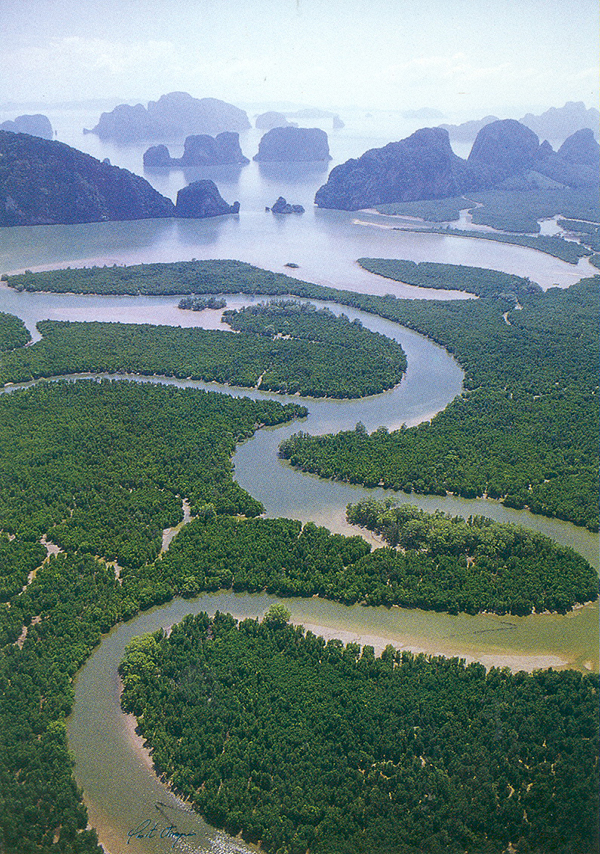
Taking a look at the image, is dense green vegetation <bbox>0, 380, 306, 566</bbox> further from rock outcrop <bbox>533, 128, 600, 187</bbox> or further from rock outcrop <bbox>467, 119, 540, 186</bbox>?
rock outcrop <bbox>533, 128, 600, 187</bbox>

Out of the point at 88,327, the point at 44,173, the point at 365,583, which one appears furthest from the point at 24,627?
the point at 44,173

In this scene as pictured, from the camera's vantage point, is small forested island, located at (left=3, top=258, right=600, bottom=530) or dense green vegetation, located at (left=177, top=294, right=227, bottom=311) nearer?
small forested island, located at (left=3, top=258, right=600, bottom=530)

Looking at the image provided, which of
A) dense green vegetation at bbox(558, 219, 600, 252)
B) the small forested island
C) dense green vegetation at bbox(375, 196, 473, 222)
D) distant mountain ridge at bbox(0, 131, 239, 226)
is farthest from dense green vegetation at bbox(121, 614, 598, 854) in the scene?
dense green vegetation at bbox(375, 196, 473, 222)

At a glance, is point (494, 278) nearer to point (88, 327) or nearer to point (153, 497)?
point (88, 327)

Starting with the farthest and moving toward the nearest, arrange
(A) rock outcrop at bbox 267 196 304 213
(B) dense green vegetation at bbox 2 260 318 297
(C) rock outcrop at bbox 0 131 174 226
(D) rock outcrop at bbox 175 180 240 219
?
1. (A) rock outcrop at bbox 267 196 304 213
2. (D) rock outcrop at bbox 175 180 240 219
3. (C) rock outcrop at bbox 0 131 174 226
4. (B) dense green vegetation at bbox 2 260 318 297

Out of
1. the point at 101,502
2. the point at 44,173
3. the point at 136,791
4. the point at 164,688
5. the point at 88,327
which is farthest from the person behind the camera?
the point at 44,173

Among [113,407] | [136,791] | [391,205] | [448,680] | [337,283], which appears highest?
[391,205]
